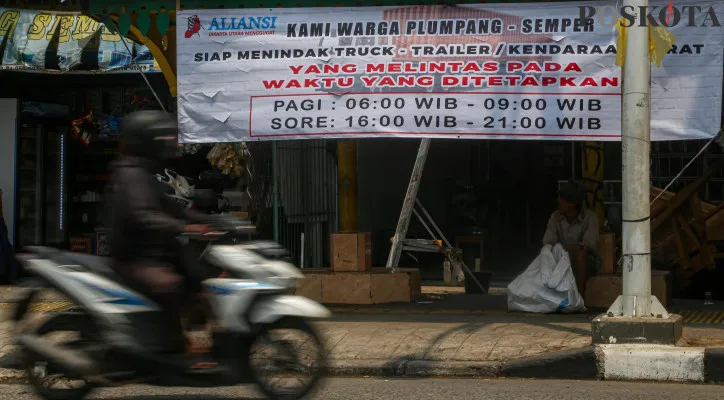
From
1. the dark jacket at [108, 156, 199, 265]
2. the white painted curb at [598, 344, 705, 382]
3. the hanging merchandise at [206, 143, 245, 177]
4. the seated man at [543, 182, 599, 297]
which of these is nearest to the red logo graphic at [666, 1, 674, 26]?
the seated man at [543, 182, 599, 297]

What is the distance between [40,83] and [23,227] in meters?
1.99

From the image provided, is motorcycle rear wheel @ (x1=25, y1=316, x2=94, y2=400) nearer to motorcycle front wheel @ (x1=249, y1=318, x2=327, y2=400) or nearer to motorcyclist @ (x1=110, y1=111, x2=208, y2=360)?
motorcyclist @ (x1=110, y1=111, x2=208, y2=360)

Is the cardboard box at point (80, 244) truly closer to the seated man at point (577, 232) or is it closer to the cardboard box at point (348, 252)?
the cardboard box at point (348, 252)

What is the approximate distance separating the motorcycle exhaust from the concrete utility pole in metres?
3.85

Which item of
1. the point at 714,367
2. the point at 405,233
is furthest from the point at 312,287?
A: the point at 714,367

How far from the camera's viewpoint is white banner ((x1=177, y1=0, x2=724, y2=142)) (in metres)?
9.09

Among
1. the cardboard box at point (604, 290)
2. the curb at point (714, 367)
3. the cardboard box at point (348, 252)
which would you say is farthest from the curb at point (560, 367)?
the cardboard box at point (348, 252)

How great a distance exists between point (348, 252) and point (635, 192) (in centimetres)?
370

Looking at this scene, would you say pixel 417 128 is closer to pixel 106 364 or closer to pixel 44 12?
pixel 106 364

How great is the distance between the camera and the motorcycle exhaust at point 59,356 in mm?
5855

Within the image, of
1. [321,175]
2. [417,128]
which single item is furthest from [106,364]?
[321,175]

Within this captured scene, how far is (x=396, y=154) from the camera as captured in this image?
14.6 m

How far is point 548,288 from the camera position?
400 inches

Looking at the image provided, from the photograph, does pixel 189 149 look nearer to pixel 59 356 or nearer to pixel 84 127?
pixel 84 127
